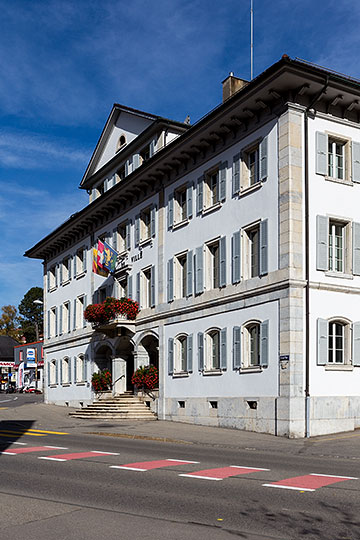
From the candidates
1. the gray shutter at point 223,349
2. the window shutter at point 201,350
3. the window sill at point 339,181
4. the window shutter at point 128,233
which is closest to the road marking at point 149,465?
the gray shutter at point 223,349

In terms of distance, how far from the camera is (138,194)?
31.4 m

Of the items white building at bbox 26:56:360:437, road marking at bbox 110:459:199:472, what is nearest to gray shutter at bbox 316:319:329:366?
white building at bbox 26:56:360:437

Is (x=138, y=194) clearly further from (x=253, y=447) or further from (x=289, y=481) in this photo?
(x=289, y=481)

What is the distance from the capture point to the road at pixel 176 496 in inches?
271

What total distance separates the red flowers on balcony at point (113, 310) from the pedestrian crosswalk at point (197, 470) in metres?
15.3

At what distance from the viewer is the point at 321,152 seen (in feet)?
70.1

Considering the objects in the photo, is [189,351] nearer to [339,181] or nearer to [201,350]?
[201,350]

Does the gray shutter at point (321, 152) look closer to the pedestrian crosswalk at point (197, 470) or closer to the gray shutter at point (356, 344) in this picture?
the gray shutter at point (356, 344)

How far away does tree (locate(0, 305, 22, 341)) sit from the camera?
4723 inches

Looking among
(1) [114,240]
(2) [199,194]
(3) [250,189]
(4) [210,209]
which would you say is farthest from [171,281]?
(1) [114,240]

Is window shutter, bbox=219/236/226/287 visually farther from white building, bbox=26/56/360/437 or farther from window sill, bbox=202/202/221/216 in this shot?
window sill, bbox=202/202/221/216

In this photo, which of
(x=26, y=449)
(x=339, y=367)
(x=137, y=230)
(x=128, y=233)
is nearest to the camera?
(x=26, y=449)

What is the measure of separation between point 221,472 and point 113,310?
2008cm

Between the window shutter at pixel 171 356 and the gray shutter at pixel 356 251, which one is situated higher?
the gray shutter at pixel 356 251
